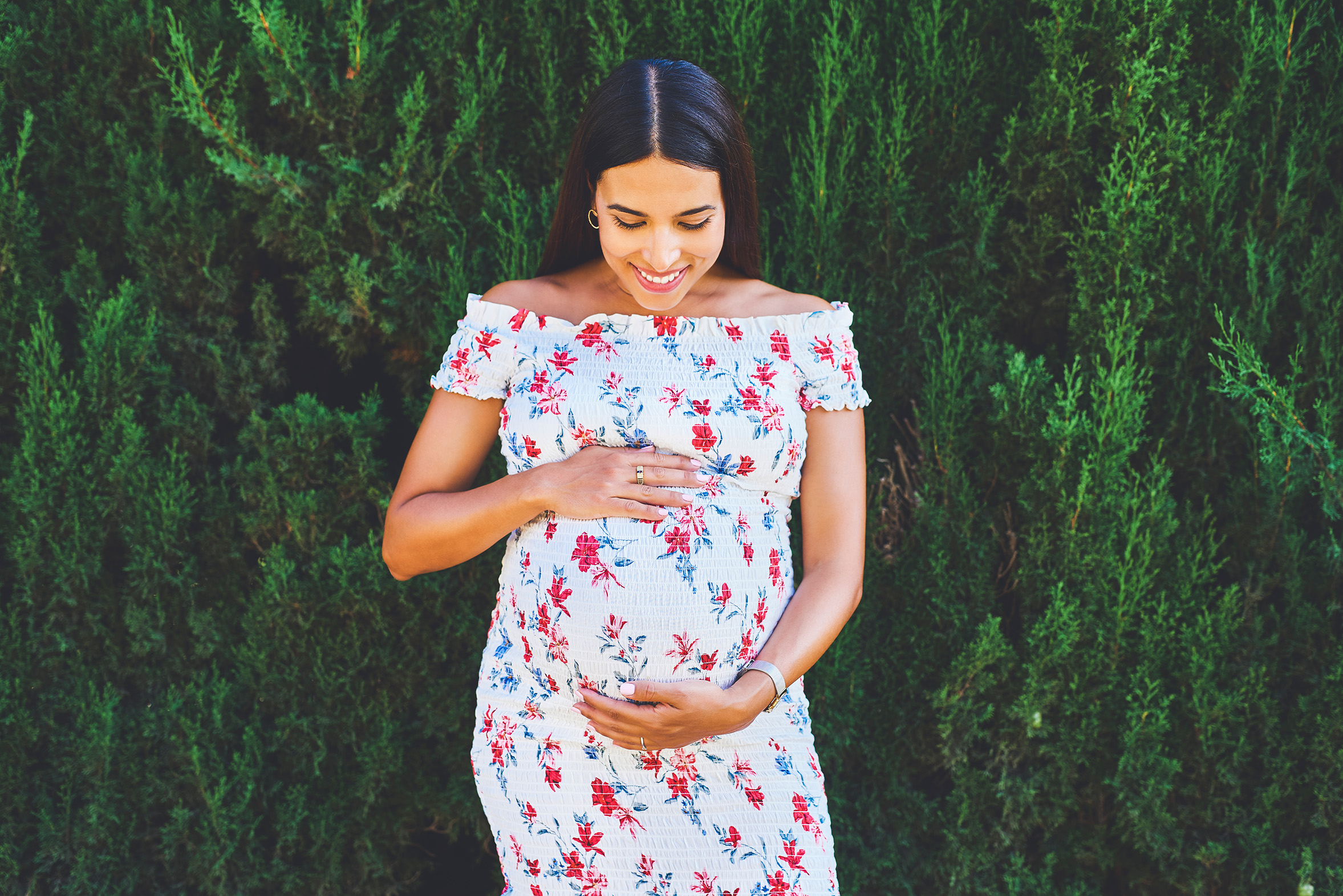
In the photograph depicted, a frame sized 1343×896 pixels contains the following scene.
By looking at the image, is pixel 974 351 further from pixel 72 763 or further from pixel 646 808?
pixel 72 763

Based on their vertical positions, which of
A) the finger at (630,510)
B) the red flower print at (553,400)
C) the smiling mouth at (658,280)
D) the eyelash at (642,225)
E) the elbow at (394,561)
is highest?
the eyelash at (642,225)

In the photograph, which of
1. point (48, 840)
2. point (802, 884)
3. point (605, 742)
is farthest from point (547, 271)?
point (48, 840)

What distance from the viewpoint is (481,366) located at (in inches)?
→ 88.2

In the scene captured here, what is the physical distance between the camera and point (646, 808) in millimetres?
2051

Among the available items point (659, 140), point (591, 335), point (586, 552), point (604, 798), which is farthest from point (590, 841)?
point (659, 140)

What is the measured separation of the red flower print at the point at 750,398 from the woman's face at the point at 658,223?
0.25 metres

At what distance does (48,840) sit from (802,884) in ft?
7.61

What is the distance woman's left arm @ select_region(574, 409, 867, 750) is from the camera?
1988 mm

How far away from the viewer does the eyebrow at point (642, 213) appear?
6.75 ft

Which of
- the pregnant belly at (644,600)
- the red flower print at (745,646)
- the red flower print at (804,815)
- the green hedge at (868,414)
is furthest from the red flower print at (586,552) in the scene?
the green hedge at (868,414)

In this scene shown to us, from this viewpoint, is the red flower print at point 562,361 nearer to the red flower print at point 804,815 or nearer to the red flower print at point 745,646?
the red flower print at point 745,646

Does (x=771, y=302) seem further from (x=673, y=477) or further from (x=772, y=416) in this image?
(x=673, y=477)

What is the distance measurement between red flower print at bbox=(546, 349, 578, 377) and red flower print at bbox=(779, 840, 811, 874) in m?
1.11

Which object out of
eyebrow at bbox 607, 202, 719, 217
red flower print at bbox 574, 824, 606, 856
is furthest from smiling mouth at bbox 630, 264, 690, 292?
red flower print at bbox 574, 824, 606, 856
